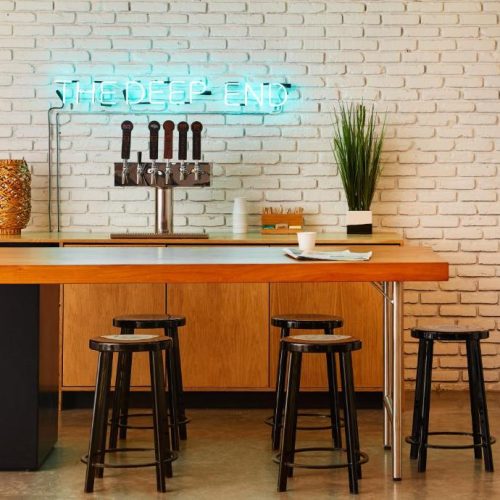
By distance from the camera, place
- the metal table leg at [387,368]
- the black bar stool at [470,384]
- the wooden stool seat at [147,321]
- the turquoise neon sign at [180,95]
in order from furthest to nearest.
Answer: the turquoise neon sign at [180,95]
the wooden stool seat at [147,321]
the metal table leg at [387,368]
the black bar stool at [470,384]

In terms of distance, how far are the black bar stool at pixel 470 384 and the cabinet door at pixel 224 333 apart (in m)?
1.42

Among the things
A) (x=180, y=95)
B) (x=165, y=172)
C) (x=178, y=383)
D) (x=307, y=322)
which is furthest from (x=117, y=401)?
(x=180, y=95)

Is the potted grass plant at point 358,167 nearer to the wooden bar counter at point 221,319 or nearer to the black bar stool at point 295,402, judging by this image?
the wooden bar counter at point 221,319

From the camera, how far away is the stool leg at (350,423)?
382 centimetres

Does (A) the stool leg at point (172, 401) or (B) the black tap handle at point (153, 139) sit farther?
(B) the black tap handle at point (153, 139)

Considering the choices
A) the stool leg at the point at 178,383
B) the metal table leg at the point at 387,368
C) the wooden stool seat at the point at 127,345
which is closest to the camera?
the wooden stool seat at the point at 127,345

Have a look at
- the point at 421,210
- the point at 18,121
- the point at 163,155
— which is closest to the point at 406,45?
the point at 421,210

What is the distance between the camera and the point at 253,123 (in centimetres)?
614

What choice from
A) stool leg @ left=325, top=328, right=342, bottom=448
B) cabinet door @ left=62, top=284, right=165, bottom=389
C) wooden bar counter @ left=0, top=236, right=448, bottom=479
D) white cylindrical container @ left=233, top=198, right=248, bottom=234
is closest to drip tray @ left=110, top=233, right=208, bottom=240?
wooden bar counter @ left=0, top=236, right=448, bottom=479

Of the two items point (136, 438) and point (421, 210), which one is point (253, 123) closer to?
point (421, 210)

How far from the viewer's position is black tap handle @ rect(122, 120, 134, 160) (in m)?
5.71

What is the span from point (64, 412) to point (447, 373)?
237cm

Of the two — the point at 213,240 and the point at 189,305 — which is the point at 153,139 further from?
the point at 189,305

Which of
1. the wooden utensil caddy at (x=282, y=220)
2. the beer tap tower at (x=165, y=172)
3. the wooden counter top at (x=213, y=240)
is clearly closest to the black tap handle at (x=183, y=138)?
the beer tap tower at (x=165, y=172)
